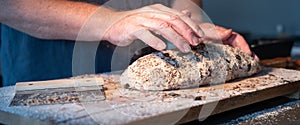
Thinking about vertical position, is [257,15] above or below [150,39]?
below

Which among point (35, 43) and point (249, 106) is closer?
point (249, 106)

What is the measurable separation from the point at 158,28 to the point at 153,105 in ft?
0.77

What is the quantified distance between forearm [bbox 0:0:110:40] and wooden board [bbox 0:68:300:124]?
19cm

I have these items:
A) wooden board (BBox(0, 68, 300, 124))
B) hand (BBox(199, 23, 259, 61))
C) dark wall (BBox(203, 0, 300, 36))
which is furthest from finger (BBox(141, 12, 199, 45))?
dark wall (BBox(203, 0, 300, 36))

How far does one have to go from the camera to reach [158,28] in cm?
98

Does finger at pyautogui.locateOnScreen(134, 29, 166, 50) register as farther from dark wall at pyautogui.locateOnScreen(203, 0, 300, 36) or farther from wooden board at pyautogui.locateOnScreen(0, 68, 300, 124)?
dark wall at pyautogui.locateOnScreen(203, 0, 300, 36)

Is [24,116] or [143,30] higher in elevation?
[143,30]

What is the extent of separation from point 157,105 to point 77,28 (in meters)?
0.39

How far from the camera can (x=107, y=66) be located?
53.0 inches

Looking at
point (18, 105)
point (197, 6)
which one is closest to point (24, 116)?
point (18, 105)

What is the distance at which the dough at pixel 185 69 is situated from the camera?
968 millimetres

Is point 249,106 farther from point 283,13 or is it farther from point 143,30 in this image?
point 283,13

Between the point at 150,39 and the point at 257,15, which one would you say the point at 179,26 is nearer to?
the point at 150,39

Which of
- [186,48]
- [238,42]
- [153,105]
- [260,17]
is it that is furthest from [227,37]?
[260,17]
